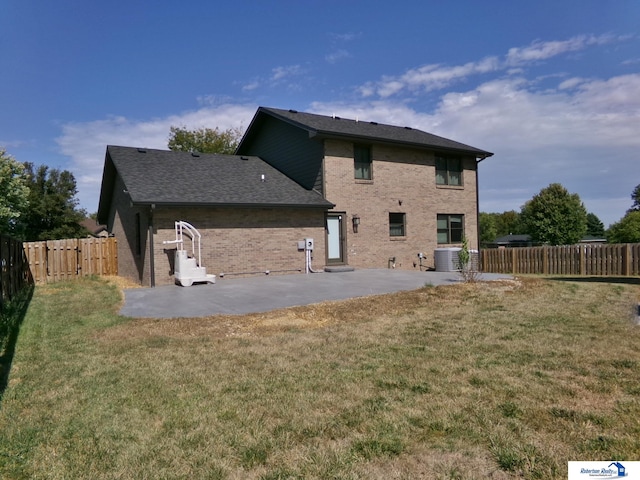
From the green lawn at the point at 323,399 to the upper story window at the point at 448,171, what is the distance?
14.2m

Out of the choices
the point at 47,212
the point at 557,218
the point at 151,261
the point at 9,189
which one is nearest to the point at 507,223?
the point at 557,218

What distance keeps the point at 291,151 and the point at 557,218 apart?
149 ft

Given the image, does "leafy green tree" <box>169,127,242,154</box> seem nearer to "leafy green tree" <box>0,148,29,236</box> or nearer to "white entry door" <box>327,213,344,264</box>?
"leafy green tree" <box>0,148,29,236</box>

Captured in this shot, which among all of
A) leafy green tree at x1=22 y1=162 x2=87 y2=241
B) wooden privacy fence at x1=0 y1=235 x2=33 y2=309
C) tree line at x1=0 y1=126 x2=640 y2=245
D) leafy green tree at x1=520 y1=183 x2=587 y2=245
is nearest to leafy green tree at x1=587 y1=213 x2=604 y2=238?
tree line at x1=0 y1=126 x2=640 y2=245

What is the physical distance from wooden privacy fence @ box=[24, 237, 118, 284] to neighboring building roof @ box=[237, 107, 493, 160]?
9274mm

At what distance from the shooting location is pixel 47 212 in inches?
1543

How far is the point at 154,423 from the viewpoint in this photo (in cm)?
366

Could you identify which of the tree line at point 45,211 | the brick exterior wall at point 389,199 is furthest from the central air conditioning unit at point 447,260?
the tree line at point 45,211

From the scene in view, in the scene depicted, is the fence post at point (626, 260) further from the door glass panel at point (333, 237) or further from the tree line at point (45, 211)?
the tree line at point (45, 211)

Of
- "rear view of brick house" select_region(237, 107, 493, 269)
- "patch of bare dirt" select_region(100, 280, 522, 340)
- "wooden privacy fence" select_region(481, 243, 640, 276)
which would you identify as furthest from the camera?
"wooden privacy fence" select_region(481, 243, 640, 276)

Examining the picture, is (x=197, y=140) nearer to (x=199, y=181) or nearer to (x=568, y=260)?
(x=199, y=181)

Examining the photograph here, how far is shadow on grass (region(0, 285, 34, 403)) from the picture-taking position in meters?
5.33

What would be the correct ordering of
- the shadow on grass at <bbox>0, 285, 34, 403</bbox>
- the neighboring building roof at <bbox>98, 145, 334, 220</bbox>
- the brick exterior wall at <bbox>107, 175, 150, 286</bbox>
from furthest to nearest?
the brick exterior wall at <bbox>107, 175, 150, 286</bbox>, the neighboring building roof at <bbox>98, 145, 334, 220</bbox>, the shadow on grass at <bbox>0, 285, 34, 403</bbox>

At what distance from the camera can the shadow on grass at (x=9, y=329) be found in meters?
5.33
